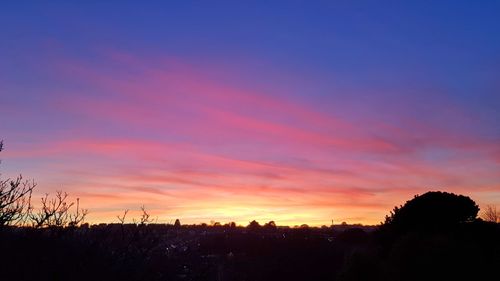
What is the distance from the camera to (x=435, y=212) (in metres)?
36.4

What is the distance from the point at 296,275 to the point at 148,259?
46626mm

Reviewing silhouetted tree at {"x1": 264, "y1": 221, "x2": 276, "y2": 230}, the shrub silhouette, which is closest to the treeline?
the shrub silhouette

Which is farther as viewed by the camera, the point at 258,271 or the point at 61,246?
the point at 258,271

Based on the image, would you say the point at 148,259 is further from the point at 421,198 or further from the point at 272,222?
the point at 272,222

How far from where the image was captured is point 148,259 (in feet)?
42.7

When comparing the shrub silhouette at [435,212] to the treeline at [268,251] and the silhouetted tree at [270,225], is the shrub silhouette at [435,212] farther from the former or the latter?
the silhouetted tree at [270,225]

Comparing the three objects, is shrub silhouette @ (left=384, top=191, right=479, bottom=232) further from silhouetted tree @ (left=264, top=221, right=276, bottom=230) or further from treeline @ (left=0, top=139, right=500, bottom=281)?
silhouetted tree @ (left=264, top=221, right=276, bottom=230)

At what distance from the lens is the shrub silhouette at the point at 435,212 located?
35906 millimetres

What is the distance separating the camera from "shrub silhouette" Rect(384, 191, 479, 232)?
35.9m

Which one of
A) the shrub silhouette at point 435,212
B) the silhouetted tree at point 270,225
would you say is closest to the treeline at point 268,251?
the shrub silhouette at point 435,212

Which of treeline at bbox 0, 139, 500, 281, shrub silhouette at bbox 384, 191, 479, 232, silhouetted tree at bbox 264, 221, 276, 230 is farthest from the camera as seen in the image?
silhouetted tree at bbox 264, 221, 276, 230

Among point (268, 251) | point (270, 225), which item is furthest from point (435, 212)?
point (270, 225)

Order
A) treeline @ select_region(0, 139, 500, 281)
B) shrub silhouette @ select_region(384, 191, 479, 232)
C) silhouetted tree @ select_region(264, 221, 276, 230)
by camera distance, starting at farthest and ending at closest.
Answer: silhouetted tree @ select_region(264, 221, 276, 230)
shrub silhouette @ select_region(384, 191, 479, 232)
treeline @ select_region(0, 139, 500, 281)

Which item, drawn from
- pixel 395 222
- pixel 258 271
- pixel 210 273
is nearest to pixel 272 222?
pixel 258 271
